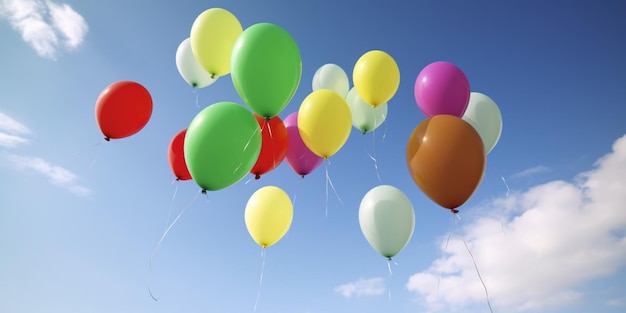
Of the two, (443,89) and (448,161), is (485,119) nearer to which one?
(443,89)

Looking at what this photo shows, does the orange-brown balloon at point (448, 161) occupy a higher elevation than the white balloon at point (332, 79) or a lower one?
lower

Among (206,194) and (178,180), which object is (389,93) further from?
(178,180)

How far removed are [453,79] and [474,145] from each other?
130 centimetres

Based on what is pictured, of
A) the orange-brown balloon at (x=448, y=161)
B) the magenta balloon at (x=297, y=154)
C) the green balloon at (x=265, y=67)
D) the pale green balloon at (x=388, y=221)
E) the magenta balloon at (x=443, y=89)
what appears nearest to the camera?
the orange-brown balloon at (x=448, y=161)

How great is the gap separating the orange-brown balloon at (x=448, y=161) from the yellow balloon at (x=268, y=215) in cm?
210

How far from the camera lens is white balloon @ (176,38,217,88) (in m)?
5.89

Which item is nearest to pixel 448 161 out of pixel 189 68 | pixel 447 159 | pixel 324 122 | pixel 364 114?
pixel 447 159

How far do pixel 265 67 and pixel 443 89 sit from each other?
2.48 m

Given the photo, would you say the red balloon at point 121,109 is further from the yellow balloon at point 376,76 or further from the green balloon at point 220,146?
the yellow balloon at point 376,76

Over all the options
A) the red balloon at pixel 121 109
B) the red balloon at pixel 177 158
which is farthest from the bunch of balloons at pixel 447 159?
the red balloon at pixel 121 109

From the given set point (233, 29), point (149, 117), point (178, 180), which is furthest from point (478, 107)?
point (149, 117)

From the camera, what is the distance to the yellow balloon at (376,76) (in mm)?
5219

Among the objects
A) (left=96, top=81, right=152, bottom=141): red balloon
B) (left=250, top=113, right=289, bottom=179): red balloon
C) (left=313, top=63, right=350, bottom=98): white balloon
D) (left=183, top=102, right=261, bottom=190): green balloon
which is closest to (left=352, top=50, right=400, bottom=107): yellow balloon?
(left=313, top=63, right=350, bottom=98): white balloon

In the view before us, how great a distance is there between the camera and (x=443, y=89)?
15.8 feet
